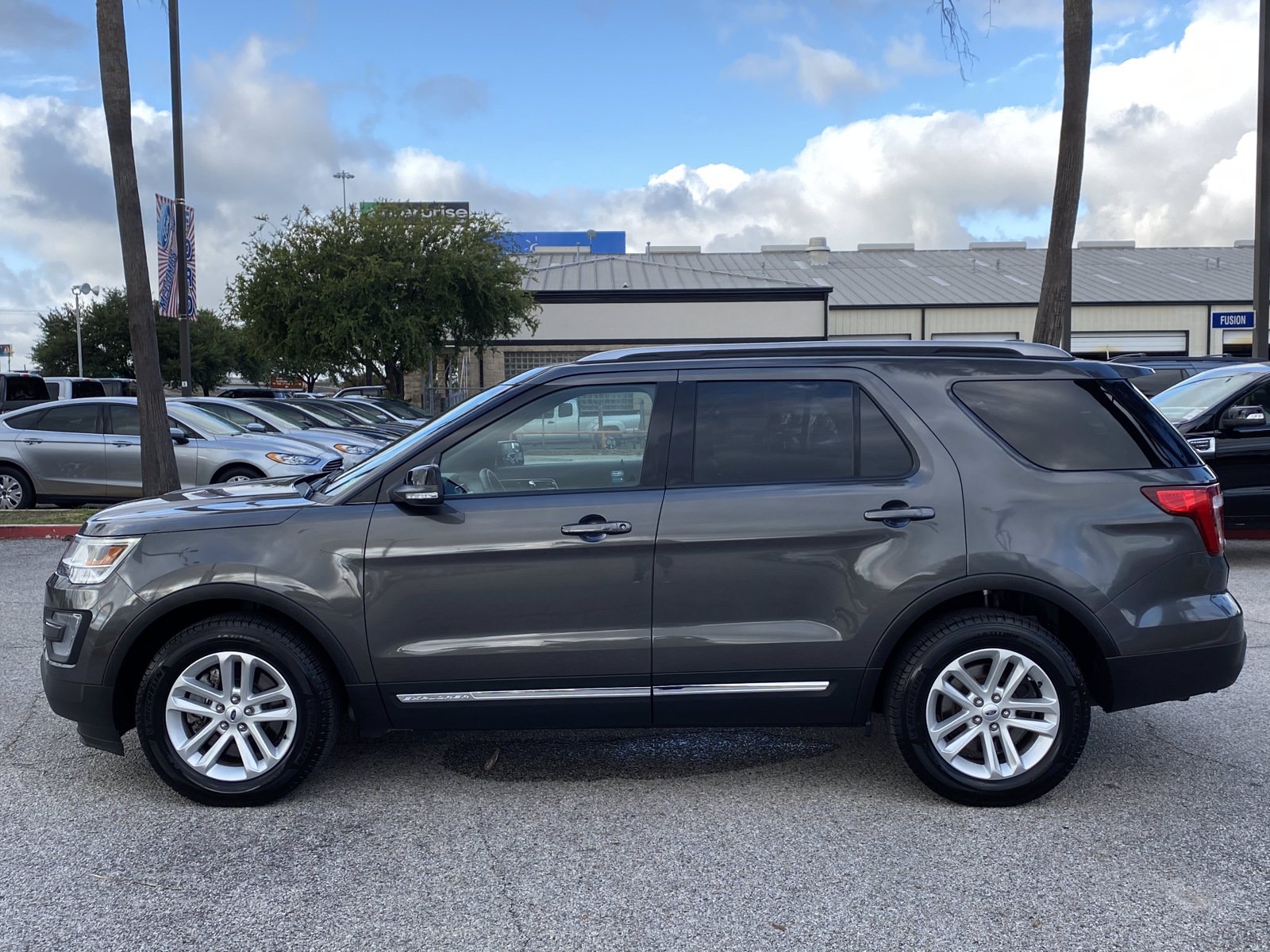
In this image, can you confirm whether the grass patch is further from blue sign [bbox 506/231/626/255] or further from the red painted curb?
blue sign [bbox 506/231/626/255]

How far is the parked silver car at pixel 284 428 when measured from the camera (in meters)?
14.3

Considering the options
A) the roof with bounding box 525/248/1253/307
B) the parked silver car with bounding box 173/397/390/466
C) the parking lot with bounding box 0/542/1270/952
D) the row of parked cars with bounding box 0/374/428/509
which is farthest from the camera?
the roof with bounding box 525/248/1253/307

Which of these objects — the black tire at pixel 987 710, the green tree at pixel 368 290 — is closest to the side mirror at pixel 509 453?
the black tire at pixel 987 710

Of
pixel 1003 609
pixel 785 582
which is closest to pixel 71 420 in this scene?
pixel 785 582

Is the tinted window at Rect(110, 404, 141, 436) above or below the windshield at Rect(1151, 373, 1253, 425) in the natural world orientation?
below

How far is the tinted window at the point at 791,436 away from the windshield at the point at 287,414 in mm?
12730

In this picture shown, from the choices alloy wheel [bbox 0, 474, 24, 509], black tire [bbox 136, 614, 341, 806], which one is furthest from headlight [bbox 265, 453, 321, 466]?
black tire [bbox 136, 614, 341, 806]

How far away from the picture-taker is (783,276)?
155ft

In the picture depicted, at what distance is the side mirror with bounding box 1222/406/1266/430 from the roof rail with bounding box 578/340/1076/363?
19.3 ft

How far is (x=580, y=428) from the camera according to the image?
4.57 m

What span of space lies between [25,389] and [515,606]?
2076 cm

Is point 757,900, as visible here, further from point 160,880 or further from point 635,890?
point 160,880

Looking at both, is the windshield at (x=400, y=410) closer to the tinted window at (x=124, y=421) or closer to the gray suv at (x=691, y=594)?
the tinted window at (x=124, y=421)

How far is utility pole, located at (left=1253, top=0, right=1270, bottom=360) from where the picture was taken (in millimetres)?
17125
